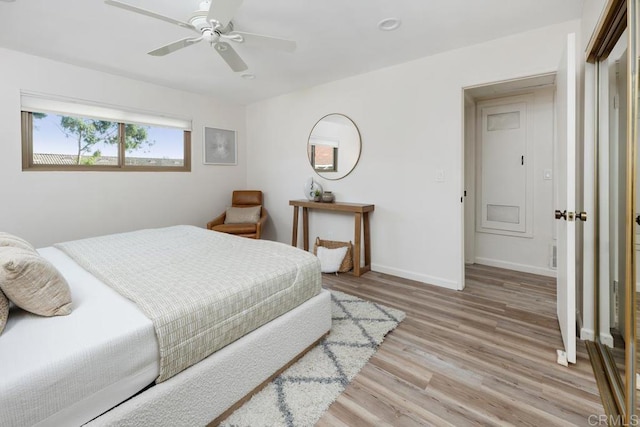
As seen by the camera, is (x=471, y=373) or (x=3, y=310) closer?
(x=3, y=310)

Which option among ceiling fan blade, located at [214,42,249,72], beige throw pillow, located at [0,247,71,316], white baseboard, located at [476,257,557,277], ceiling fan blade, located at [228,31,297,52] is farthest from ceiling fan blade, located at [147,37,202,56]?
white baseboard, located at [476,257,557,277]

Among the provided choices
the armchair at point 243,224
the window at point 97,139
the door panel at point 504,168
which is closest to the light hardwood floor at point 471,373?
the door panel at point 504,168

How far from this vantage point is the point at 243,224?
4.17m

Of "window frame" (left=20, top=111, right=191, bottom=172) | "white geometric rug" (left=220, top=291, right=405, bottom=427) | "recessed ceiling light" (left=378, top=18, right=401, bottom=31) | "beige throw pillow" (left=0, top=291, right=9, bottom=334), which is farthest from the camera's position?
"window frame" (left=20, top=111, right=191, bottom=172)

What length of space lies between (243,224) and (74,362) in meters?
3.25

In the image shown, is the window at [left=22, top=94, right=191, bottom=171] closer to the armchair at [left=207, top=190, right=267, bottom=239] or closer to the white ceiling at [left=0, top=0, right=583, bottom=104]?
the white ceiling at [left=0, top=0, right=583, bottom=104]

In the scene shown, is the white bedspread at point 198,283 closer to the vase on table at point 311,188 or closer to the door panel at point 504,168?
the vase on table at point 311,188

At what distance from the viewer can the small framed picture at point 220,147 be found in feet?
14.8

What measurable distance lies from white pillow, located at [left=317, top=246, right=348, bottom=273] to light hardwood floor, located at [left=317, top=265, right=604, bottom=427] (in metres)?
0.89

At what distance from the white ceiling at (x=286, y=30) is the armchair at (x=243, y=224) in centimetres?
179

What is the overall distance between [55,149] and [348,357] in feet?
12.2

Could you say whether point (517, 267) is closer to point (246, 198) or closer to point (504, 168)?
point (504, 168)

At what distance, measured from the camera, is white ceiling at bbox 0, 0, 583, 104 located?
216cm

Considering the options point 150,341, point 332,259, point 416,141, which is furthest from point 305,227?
point 150,341
